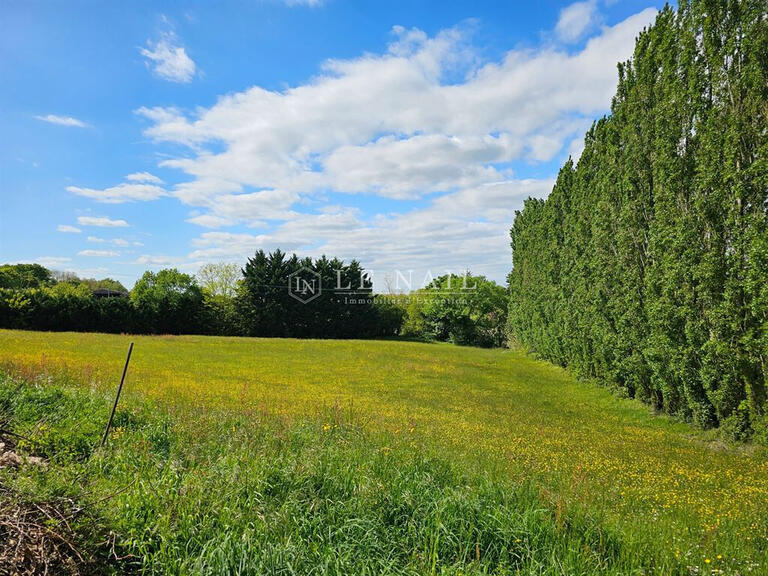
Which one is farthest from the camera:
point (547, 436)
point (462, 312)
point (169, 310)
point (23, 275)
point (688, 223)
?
point (23, 275)

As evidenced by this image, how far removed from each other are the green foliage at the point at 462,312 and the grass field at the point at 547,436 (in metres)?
23.2

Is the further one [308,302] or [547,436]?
[308,302]

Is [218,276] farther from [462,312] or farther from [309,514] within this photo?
[309,514]

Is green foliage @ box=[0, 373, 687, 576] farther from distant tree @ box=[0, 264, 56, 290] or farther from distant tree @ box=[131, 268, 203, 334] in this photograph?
distant tree @ box=[0, 264, 56, 290]

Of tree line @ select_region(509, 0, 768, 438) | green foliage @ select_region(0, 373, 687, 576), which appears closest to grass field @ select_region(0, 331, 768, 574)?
green foliage @ select_region(0, 373, 687, 576)

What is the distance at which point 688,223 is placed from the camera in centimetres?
916

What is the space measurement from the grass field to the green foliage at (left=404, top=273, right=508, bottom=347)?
23.2 meters

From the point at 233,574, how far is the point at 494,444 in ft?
15.5

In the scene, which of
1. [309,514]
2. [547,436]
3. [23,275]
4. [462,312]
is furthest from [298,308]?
[23,275]

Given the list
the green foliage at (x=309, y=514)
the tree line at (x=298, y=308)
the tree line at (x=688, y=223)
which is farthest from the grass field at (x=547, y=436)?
the tree line at (x=298, y=308)

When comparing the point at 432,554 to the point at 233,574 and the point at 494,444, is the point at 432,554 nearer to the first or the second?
the point at 233,574

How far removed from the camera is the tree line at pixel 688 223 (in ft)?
25.9

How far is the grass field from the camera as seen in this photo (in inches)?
165

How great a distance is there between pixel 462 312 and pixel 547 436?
108ft
